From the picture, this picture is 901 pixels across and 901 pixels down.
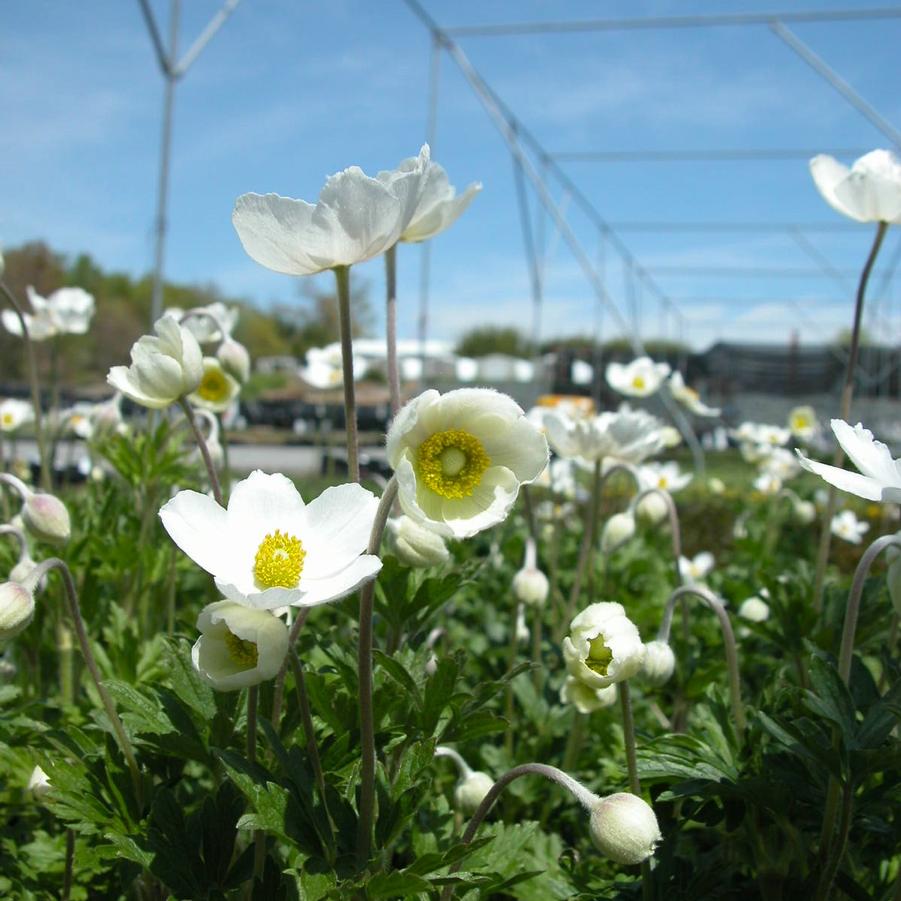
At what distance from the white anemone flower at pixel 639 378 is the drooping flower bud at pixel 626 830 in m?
2.41

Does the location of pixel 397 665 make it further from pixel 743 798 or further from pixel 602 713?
pixel 602 713

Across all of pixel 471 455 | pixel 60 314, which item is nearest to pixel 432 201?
pixel 471 455

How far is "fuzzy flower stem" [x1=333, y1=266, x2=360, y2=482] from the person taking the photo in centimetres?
99

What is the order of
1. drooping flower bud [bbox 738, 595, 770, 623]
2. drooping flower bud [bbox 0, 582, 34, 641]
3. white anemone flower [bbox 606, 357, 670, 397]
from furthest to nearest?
white anemone flower [bbox 606, 357, 670, 397] < drooping flower bud [bbox 738, 595, 770, 623] < drooping flower bud [bbox 0, 582, 34, 641]

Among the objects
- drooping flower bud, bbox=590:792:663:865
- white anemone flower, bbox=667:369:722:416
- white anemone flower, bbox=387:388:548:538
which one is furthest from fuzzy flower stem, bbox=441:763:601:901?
white anemone flower, bbox=667:369:722:416

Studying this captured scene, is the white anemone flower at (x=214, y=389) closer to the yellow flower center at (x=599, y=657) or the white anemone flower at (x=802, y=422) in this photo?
the yellow flower center at (x=599, y=657)

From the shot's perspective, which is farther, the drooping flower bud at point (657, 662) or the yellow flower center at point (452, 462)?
the drooping flower bud at point (657, 662)

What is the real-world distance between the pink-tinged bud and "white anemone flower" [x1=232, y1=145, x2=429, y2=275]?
599 mm

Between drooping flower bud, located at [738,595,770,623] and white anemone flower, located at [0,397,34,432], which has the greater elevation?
drooping flower bud, located at [738,595,770,623]

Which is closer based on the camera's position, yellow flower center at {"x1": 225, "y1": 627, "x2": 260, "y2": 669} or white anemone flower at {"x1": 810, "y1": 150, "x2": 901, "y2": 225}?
yellow flower center at {"x1": 225, "y1": 627, "x2": 260, "y2": 669}

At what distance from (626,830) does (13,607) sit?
0.66m

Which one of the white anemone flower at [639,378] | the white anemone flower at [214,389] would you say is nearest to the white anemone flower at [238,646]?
the white anemone flower at [214,389]

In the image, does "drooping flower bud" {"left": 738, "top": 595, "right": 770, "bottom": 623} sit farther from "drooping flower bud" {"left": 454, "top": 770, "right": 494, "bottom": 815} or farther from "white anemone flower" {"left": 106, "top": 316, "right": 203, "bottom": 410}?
"white anemone flower" {"left": 106, "top": 316, "right": 203, "bottom": 410}

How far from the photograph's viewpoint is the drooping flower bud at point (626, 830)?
896 mm
